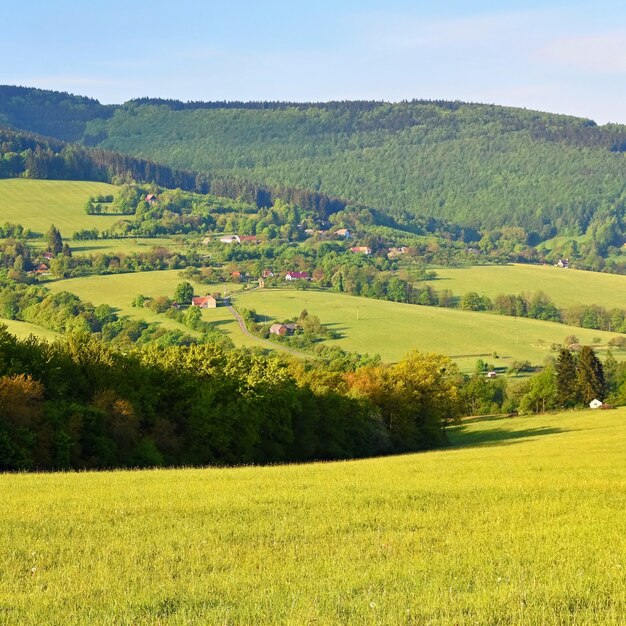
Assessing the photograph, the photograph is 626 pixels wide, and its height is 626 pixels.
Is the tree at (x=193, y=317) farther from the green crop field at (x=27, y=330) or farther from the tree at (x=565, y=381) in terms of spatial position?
the tree at (x=565, y=381)

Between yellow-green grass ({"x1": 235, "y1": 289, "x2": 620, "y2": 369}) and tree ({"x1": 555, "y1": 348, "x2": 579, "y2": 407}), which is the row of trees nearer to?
tree ({"x1": 555, "y1": 348, "x2": 579, "y2": 407})

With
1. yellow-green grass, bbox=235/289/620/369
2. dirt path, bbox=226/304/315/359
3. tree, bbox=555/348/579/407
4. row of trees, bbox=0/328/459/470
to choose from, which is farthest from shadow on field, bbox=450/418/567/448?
yellow-green grass, bbox=235/289/620/369

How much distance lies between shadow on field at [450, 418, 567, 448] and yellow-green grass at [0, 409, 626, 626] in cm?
5567

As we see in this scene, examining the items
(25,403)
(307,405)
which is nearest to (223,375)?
(307,405)

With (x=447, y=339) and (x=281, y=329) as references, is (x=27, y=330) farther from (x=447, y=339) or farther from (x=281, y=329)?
(x=447, y=339)

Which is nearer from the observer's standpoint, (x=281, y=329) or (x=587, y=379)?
(x=587, y=379)

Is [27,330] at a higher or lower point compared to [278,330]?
lower

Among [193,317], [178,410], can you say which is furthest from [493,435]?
[193,317]

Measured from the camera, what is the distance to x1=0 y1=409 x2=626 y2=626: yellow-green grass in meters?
14.1

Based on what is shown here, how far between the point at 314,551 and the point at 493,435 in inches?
3248

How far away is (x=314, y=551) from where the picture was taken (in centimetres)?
1883

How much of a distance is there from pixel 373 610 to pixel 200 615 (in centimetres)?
264

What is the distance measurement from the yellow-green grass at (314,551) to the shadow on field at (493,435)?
5567 cm

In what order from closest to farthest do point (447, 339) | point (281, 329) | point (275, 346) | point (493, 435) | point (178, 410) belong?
point (178, 410), point (493, 435), point (275, 346), point (281, 329), point (447, 339)
